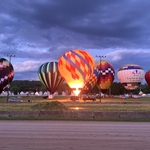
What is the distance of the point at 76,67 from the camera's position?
175ft

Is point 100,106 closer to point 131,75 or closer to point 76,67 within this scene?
point 76,67

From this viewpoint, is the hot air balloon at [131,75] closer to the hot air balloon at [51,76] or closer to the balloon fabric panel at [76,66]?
the hot air balloon at [51,76]

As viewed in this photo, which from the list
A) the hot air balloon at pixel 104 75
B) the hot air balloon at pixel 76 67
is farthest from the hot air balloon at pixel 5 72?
the hot air balloon at pixel 104 75

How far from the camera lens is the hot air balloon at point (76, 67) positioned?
5350 centimetres

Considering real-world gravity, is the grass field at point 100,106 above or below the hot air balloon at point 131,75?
below

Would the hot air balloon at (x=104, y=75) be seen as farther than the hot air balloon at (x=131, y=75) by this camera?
Yes

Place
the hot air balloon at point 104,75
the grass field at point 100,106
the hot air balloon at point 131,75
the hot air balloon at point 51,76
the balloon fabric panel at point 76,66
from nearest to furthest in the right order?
the grass field at point 100,106, the balloon fabric panel at point 76,66, the hot air balloon at point 51,76, the hot air balloon at point 131,75, the hot air balloon at point 104,75

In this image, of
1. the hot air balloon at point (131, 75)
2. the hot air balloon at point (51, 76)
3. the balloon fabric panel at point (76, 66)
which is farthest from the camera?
the hot air balloon at point (131, 75)

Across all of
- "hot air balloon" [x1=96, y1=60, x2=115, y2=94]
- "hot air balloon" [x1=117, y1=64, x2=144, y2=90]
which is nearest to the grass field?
"hot air balloon" [x1=117, y1=64, x2=144, y2=90]

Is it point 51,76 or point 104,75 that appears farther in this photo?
point 104,75

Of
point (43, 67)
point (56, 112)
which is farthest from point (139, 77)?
point (56, 112)

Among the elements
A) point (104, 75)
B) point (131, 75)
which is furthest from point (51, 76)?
point (131, 75)

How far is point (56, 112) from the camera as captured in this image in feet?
81.5

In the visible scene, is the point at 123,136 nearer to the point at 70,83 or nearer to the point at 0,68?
the point at 70,83
